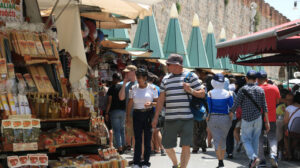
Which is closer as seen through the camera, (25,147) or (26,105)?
(25,147)

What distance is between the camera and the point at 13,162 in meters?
4.78

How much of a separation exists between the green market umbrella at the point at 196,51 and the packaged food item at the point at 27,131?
16179 mm

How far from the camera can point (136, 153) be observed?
7.02 meters

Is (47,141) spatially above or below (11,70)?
below

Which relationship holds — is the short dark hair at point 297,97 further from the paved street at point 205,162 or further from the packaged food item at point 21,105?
the packaged food item at point 21,105

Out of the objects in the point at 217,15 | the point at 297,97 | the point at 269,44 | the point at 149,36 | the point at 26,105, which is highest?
the point at 217,15

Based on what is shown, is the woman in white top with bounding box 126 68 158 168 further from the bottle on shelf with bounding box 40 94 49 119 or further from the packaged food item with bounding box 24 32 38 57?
the packaged food item with bounding box 24 32 38 57

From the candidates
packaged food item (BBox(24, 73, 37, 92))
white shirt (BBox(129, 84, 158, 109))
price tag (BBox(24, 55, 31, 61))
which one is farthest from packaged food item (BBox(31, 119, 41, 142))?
white shirt (BBox(129, 84, 158, 109))

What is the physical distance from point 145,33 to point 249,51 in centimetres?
755

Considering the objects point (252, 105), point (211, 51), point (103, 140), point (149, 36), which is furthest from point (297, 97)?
point (211, 51)

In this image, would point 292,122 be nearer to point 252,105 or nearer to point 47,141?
point 252,105

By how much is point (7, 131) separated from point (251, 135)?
12.7ft

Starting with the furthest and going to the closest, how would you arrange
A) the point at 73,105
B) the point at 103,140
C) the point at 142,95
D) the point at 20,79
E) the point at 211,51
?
the point at 211,51, the point at 142,95, the point at 103,140, the point at 73,105, the point at 20,79

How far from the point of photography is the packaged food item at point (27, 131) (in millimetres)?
4848
